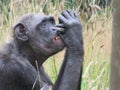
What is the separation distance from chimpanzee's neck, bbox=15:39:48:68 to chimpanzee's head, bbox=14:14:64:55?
3 centimetres

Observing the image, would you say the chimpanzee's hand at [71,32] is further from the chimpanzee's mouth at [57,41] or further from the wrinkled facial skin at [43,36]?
the wrinkled facial skin at [43,36]

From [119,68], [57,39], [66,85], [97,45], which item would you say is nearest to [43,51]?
[57,39]

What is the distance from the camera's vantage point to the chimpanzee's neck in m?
3.89

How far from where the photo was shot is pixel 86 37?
527 centimetres

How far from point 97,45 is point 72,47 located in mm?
1715

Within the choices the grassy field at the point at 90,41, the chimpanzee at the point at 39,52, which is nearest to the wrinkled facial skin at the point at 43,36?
the chimpanzee at the point at 39,52

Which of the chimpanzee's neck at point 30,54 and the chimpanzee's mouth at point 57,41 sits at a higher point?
the chimpanzee's mouth at point 57,41

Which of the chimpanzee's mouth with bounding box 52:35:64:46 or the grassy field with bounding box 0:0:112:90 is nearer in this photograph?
the chimpanzee's mouth with bounding box 52:35:64:46

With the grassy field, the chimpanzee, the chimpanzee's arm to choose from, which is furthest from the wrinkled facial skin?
the chimpanzee's arm

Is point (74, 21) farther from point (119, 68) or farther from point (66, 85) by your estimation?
point (119, 68)

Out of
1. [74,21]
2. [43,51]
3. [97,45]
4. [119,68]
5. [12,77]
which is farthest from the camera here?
[97,45]

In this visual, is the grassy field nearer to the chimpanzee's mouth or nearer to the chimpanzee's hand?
the chimpanzee's mouth

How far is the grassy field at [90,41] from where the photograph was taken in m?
4.24

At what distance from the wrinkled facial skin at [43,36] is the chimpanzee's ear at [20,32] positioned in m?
0.05
